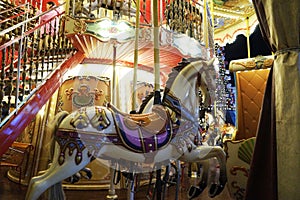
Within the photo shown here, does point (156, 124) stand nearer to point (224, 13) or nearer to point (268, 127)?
point (268, 127)

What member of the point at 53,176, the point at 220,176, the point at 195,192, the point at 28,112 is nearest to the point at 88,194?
the point at 28,112

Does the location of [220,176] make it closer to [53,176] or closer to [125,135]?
[125,135]

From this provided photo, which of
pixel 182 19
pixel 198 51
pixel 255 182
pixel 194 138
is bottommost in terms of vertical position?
pixel 255 182

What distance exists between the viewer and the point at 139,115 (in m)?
2.49

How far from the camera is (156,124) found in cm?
238

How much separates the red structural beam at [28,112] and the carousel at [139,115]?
0.04 feet

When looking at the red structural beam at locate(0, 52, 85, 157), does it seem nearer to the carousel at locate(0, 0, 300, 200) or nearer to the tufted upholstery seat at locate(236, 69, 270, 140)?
the carousel at locate(0, 0, 300, 200)

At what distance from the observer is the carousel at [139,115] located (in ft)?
7.20

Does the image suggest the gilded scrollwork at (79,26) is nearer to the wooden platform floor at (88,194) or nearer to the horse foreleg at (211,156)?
the wooden platform floor at (88,194)

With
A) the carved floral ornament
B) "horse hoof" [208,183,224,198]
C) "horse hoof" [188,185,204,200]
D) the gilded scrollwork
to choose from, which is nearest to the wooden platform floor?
"horse hoof" [188,185,204,200]

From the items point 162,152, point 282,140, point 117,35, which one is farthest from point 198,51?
point 282,140

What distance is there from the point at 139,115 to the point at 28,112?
1674mm

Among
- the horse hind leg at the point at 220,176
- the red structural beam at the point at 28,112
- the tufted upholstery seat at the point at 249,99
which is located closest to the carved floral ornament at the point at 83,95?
the red structural beam at the point at 28,112

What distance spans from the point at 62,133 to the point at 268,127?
1.60 meters
